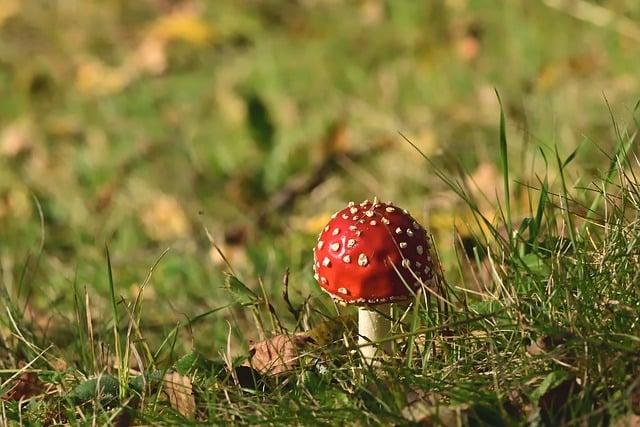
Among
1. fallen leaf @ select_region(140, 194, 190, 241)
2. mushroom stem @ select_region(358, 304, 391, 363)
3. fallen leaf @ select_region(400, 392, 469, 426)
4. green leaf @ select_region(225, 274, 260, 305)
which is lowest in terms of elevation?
fallen leaf @ select_region(140, 194, 190, 241)

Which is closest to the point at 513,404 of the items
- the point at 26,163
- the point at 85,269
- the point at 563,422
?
the point at 563,422

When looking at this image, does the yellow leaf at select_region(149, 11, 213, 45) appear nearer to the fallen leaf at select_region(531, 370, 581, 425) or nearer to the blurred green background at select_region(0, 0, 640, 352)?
the blurred green background at select_region(0, 0, 640, 352)

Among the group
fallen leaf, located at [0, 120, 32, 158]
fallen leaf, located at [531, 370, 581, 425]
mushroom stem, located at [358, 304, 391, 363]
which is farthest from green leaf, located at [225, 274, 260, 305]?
fallen leaf, located at [0, 120, 32, 158]

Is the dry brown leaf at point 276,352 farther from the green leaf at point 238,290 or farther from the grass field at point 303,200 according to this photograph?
the green leaf at point 238,290

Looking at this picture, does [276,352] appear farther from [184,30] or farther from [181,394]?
[184,30]

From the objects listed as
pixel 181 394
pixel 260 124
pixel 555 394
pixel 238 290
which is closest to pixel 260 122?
pixel 260 124

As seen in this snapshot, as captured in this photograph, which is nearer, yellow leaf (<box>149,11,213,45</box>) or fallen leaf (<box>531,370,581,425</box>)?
fallen leaf (<box>531,370,581,425</box>)

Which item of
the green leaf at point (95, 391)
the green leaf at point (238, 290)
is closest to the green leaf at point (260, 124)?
the green leaf at point (238, 290)
